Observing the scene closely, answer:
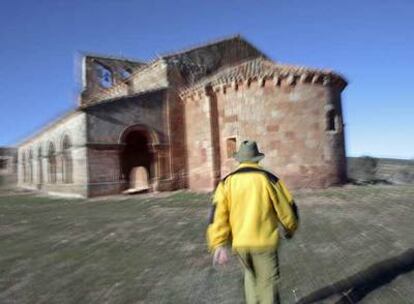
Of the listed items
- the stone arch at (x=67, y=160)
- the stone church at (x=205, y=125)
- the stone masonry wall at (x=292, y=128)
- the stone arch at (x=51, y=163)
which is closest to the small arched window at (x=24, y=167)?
the stone arch at (x=51, y=163)

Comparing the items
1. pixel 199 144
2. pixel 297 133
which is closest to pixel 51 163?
pixel 199 144

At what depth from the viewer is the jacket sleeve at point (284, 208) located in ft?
11.6

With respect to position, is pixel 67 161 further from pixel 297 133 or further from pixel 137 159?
pixel 297 133

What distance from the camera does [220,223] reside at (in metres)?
3.64

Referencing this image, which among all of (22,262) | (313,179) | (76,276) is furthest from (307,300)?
(313,179)

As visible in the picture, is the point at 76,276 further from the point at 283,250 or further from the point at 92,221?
the point at 92,221

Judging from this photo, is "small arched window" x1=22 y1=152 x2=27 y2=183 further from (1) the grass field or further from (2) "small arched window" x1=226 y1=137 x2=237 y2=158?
(1) the grass field

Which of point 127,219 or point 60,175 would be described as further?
point 60,175

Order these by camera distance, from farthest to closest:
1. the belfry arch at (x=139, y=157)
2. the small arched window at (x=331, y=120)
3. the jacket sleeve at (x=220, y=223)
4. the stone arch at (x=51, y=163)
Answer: the stone arch at (x=51, y=163) → the belfry arch at (x=139, y=157) → the small arched window at (x=331, y=120) → the jacket sleeve at (x=220, y=223)

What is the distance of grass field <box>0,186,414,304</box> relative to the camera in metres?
4.54

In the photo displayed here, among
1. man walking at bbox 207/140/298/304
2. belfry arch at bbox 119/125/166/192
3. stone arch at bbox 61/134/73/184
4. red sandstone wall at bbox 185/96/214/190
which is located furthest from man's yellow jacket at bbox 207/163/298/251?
stone arch at bbox 61/134/73/184

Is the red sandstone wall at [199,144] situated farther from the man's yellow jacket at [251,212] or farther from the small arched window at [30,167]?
the small arched window at [30,167]

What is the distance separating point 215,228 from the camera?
364 centimetres

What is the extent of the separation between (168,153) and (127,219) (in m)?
8.12
